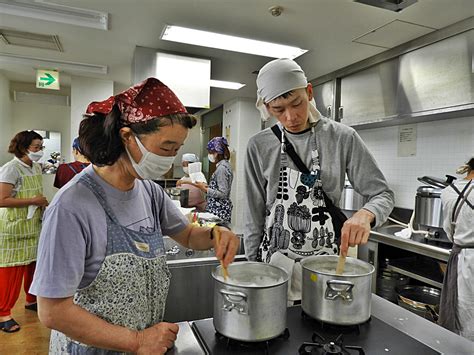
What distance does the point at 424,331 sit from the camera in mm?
942

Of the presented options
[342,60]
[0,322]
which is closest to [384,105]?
[342,60]

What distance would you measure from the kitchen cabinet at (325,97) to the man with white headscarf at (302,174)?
9.09 ft

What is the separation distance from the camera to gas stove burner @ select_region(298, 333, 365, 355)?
0.77m

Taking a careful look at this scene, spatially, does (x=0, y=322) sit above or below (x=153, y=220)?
below

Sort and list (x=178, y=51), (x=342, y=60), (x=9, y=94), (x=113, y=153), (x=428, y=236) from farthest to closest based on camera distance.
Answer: (x=9, y=94), (x=342, y=60), (x=178, y=51), (x=428, y=236), (x=113, y=153)

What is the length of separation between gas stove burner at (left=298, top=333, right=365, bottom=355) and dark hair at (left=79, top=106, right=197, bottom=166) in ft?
2.19

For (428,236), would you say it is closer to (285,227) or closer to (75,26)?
(285,227)

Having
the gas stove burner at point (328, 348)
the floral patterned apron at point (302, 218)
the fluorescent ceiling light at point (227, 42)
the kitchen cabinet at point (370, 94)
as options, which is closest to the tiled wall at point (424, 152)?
the kitchen cabinet at point (370, 94)

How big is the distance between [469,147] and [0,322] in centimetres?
431

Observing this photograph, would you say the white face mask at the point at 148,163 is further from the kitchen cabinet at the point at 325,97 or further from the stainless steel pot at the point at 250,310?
the kitchen cabinet at the point at 325,97

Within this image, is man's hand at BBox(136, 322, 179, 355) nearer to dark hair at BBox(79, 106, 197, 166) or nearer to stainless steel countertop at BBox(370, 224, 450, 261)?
dark hair at BBox(79, 106, 197, 166)

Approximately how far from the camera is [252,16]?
7.96ft

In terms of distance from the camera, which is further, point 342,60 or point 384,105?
point 342,60

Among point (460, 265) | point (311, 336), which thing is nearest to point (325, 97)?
point (460, 265)
